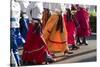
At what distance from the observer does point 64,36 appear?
1863 mm

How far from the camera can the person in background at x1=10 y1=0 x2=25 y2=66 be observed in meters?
1.68

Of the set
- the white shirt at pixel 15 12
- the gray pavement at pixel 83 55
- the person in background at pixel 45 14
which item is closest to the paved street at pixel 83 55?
the gray pavement at pixel 83 55

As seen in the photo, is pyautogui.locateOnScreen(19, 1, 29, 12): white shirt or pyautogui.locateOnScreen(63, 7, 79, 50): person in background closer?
pyautogui.locateOnScreen(19, 1, 29, 12): white shirt

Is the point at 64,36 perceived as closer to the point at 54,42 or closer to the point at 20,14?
the point at 54,42

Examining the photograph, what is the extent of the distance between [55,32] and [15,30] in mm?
352

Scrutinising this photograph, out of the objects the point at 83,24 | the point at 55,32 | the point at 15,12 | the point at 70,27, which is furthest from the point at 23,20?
the point at 83,24

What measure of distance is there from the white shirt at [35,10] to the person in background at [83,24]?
1.14ft

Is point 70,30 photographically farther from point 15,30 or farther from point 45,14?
point 15,30

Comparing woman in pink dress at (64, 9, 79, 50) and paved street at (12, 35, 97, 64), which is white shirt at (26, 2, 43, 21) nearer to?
woman in pink dress at (64, 9, 79, 50)

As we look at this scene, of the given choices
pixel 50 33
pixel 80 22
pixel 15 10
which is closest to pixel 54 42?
pixel 50 33

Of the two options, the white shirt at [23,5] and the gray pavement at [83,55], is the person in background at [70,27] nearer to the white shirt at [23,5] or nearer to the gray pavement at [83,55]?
the gray pavement at [83,55]

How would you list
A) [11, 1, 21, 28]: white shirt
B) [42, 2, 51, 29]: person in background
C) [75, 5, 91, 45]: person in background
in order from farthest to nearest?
[75, 5, 91, 45]: person in background < [42, 2, 51, 29]: person in background < [11, 1, 21, 28]: white shirt

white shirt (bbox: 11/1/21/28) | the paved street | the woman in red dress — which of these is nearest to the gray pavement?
the paved street

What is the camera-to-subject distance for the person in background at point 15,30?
1.68m
